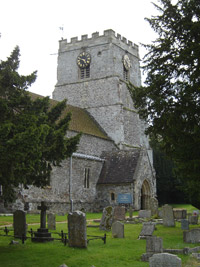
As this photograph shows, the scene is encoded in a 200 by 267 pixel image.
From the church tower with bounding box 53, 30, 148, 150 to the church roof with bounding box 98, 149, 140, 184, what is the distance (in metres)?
2.61

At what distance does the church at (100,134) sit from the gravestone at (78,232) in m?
11.5

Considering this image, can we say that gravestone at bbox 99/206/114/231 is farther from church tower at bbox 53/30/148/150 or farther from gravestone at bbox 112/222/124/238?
church tower at bbox 53/30/148/150

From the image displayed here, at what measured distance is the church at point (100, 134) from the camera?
85.3 feet

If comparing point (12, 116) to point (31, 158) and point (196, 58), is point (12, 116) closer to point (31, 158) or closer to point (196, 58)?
point (31, 158)

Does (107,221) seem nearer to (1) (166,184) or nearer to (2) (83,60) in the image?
(2) (83,60)

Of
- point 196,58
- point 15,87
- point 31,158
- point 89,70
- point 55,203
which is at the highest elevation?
point 89,70

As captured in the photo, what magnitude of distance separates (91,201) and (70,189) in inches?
108

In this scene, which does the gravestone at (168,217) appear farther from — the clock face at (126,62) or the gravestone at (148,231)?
the clock face at (126,62)

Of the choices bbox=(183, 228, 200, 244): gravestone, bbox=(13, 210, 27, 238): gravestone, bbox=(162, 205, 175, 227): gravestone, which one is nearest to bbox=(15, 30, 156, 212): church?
bbox=(162, 205, 175, 227): gravestone

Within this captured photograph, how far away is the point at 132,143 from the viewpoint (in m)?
34.2

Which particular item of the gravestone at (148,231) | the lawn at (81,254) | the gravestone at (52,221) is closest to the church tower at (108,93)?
the gravestone at (52,221)

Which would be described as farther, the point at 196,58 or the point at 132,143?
the point at 132,143

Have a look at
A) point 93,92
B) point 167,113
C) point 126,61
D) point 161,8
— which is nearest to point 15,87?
point 167,113

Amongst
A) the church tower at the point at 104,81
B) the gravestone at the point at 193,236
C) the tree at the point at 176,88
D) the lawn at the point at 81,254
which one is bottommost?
the lawn at the point at 81,254
